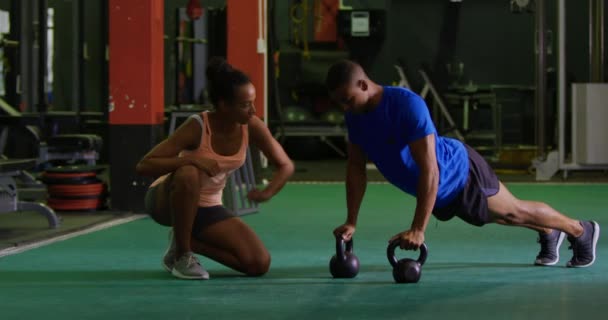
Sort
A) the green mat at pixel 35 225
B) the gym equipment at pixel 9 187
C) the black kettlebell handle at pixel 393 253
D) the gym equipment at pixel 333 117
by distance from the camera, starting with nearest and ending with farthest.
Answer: the black kettlebell handle at pixel 393 253 → the green mat at pixel 35 225 → the gym equipment at pixel 9 187 → the gym equipment at pixel 333 117

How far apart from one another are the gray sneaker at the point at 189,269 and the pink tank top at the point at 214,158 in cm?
24

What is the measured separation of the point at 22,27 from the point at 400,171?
6427 mm

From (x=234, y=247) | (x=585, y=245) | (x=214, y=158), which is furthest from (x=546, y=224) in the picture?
(x=214, y=158)

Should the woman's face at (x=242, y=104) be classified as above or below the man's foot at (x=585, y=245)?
above

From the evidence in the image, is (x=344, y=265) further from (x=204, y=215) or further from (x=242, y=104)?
(x=242, y=104)

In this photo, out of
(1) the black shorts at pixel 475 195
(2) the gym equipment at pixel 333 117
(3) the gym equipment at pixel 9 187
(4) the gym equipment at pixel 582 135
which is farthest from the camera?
(2) the gym equipment at pixel 333 117

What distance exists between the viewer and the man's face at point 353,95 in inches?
153

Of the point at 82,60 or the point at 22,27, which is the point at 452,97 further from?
the point at 22,27

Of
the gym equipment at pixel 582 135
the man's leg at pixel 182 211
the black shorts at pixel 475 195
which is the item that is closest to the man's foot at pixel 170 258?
the man's leg at pixel 182 211

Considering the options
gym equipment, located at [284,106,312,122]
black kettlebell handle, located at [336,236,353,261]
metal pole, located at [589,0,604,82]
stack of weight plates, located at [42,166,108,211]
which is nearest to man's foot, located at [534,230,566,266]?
black kettlebell handle, located at [336,236,353,261]

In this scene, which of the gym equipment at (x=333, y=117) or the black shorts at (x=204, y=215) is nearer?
the black shorts at (x=204, y=215)

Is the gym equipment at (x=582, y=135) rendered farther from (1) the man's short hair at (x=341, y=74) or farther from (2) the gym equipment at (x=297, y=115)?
(1) the man's short hair at (x=341, y=74)

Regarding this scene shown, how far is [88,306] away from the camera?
12.1 feet

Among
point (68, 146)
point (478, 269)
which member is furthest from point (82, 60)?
point (478, 269)
